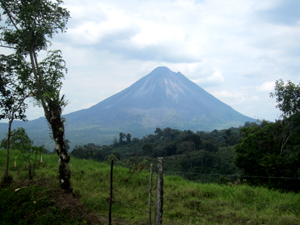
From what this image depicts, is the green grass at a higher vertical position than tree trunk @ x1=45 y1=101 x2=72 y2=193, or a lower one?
lower

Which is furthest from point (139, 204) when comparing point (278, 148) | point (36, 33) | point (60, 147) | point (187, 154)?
point (187, 154)

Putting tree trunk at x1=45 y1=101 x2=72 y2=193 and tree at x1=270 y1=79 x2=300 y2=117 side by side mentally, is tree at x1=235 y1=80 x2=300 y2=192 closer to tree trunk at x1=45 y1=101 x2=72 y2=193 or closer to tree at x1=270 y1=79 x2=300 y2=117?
tree at x1=270 y1=79 x2=300 y2=117

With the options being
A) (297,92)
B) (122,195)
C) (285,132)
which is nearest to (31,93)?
(122,195)

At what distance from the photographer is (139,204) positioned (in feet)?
22.1

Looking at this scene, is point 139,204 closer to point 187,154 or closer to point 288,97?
point 288,97

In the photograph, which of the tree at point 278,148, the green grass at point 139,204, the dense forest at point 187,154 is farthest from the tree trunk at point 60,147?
the dense forest at point 187,154

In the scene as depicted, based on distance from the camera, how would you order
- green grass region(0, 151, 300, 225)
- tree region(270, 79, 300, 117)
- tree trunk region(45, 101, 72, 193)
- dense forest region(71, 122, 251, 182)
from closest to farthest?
1. green grass region(0, 151, 300, 225)
2. tree trunk region(45, 101, 72, 193)
3. tree region(270, 79, 300, 117)
4. dense forest region(71, 122, 251, 182)

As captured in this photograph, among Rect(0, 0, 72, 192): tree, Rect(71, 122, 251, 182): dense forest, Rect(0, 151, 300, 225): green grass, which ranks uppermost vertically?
Rect(0, 0, 72, 192): tree

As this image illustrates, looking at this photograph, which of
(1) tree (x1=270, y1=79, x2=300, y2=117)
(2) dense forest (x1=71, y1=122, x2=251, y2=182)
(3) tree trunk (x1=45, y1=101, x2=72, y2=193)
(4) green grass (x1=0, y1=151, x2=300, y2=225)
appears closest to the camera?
(4) green grass (x1=0, y1=151, x2=300, y2=225)

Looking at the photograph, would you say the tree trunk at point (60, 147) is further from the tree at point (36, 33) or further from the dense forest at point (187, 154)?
the dense forest at point (187, 154)

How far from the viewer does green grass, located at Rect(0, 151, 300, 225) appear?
5.25m

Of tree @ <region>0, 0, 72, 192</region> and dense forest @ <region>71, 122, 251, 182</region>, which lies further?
dense forest @ <region>71, 122, 251, 182</region>

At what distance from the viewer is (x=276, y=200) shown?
250 inches

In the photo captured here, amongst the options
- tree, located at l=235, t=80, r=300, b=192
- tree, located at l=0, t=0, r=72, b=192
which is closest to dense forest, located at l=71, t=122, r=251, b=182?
tree, located at l=235, t=80, r=300, b=192
